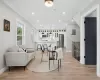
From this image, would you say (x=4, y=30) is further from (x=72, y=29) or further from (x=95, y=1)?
(x=72, y=29)

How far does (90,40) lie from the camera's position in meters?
5.27

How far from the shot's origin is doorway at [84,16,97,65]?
208 inches

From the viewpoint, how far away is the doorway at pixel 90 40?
5273mm

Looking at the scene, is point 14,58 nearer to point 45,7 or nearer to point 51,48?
point 51,48

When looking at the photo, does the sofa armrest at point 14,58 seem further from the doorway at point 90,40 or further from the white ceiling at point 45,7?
the doorway at point 90,40

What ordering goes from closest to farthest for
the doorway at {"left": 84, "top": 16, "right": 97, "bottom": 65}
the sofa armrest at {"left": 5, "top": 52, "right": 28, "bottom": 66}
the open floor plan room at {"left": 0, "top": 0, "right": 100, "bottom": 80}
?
the open floor plan room at {"left": 0, "top": 0, "right": 100, "bottom": 80}
the sofa armrest at {"left": 5, "top": 52, "right": 28, "bottom": 66}
the doorway at {"left": 84, "top": 16, "right": 97, "bottom": 65}

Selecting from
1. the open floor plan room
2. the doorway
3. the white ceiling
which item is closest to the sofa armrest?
the open floor plan room

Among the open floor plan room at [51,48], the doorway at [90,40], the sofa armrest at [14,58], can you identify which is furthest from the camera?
the doorway at [90,40]

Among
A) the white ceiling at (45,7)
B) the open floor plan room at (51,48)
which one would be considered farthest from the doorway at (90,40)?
the white ceiling at (45,7)

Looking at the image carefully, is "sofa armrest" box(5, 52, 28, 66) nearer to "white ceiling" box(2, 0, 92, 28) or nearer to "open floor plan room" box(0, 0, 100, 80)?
"open floor plan room" box(0, 0, 100, 80)

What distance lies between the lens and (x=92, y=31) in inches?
209

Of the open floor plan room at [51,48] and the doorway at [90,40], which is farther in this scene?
the doorway at [90,40]

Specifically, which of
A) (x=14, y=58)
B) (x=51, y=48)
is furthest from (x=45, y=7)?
(x=14, y=58)

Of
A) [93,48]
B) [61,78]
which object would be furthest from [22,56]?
[93,48]
